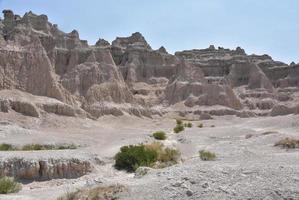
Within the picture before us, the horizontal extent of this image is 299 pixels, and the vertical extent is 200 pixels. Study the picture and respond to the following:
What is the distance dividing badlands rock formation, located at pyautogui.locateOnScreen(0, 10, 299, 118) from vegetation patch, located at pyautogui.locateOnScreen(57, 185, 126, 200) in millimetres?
36554

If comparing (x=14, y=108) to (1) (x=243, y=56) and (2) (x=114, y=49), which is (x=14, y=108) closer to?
(2) (x=114, y=49)

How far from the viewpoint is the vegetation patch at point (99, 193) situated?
42.2 feet

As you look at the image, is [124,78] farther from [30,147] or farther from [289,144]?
[289,144]

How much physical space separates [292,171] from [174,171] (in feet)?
10.8

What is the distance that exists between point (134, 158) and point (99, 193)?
419 inches

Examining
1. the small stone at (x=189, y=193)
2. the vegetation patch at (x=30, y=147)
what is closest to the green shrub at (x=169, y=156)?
the vegetation patch at (x=30, y=147)

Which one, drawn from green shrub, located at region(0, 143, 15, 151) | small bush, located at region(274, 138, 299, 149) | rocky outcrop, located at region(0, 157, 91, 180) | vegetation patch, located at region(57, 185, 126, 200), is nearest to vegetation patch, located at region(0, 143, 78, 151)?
green shrub, located at region(0, 143, 15, 151)

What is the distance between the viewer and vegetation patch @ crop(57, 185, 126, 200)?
→ 12.9 metres

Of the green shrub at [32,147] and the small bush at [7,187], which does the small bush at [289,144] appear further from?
the small bush at [7,187]

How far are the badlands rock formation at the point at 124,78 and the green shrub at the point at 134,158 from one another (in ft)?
88.3

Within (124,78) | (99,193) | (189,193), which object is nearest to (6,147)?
(99,193)

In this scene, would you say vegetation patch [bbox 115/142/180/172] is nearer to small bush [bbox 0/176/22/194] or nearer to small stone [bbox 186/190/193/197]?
small bush [bbox 0/176/22/194]

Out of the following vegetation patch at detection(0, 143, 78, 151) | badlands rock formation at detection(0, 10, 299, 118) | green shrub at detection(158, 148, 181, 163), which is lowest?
Result: green shrub at detection(158, 148, 181, 163)

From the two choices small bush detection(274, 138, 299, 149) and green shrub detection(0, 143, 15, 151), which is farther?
green shrub detection(0, 143, 15, 151)
